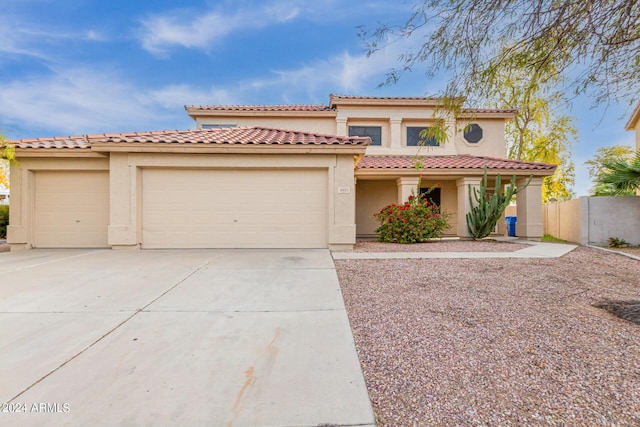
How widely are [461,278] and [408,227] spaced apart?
5374 millimetres

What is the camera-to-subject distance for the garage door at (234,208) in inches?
364

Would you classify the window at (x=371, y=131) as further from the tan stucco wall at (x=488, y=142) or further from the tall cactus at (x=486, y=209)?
the tall cactus at (x=486, y=209)

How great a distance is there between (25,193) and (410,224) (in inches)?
495

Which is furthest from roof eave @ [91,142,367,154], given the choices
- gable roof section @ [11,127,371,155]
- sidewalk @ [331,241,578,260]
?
sidewalk @ [331,241,578,260]

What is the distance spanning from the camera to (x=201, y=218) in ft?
30.5

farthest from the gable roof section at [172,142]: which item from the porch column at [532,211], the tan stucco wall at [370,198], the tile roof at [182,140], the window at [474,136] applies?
the window at [474,136]

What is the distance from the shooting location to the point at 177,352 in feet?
9.46

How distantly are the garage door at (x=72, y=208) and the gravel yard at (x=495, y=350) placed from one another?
8571 millimetres

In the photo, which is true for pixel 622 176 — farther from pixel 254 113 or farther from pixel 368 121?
pixel 254 113

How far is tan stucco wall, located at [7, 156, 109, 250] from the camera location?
9227 millimetres

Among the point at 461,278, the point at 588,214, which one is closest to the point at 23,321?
the point at 461,278

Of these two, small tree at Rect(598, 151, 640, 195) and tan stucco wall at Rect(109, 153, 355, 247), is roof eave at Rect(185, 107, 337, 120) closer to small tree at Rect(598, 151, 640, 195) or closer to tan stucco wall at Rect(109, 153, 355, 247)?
tan stucco wall at Rect(109, 153, 355, 247)

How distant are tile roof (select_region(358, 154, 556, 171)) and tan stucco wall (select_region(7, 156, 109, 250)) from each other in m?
10.2

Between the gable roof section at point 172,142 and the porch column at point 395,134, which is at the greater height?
the porch column at point 395,134
